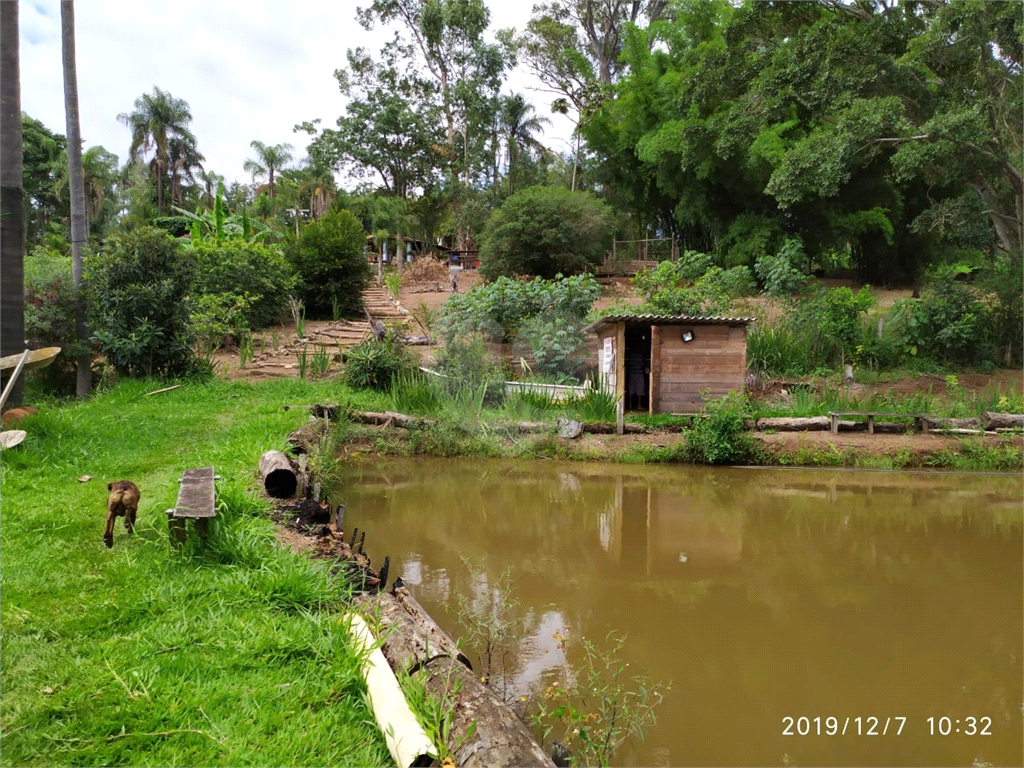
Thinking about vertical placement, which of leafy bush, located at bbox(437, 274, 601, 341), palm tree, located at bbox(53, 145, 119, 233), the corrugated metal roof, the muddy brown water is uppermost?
palm tree, located at bbox(53, 145, 119, 233)

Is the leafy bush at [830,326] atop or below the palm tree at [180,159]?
below

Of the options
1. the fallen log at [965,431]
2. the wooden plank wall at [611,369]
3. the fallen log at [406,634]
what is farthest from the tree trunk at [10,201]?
the fallen log at [965,431]

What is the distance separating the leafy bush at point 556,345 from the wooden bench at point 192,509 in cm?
863

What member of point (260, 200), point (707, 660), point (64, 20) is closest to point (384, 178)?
point (260, 200)

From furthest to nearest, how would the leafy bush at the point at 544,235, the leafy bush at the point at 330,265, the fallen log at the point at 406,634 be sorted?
the leafy bush at the point at 544,235 < the leafy bush at the point at 330,265 < the fallen log at the point at 406,634

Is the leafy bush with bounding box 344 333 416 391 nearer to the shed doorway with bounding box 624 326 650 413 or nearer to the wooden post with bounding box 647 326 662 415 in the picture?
the shed doorway with bounding box 624 326 650 413

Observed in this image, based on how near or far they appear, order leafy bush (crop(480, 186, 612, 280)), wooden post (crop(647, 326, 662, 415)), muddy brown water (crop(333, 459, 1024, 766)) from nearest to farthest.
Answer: muddy brown water (crop(333, 459, 1024, 766)) → wooden post (crop(647, 326, 662, 415)) → leafy bush (crop(480, 186, 612, 280))

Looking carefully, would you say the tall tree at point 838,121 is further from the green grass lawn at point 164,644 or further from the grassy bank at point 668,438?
the green grass lawn at point 164,644

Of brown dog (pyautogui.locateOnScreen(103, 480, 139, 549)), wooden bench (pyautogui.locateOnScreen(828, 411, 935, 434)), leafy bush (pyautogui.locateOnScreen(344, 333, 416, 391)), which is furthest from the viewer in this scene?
leafy bush (pyautogui.locateOnScreen(344, 333, 416, 391))

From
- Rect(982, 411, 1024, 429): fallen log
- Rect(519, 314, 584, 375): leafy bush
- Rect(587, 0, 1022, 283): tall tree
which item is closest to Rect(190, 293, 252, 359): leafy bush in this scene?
Rect(519, 314, 584, 375): leafy bush

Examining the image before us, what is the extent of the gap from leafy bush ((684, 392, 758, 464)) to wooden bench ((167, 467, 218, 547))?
275 inches

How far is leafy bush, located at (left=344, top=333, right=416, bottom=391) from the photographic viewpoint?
39.1 ft

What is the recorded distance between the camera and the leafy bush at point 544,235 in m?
20.3

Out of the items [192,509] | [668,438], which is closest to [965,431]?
[668,438]
